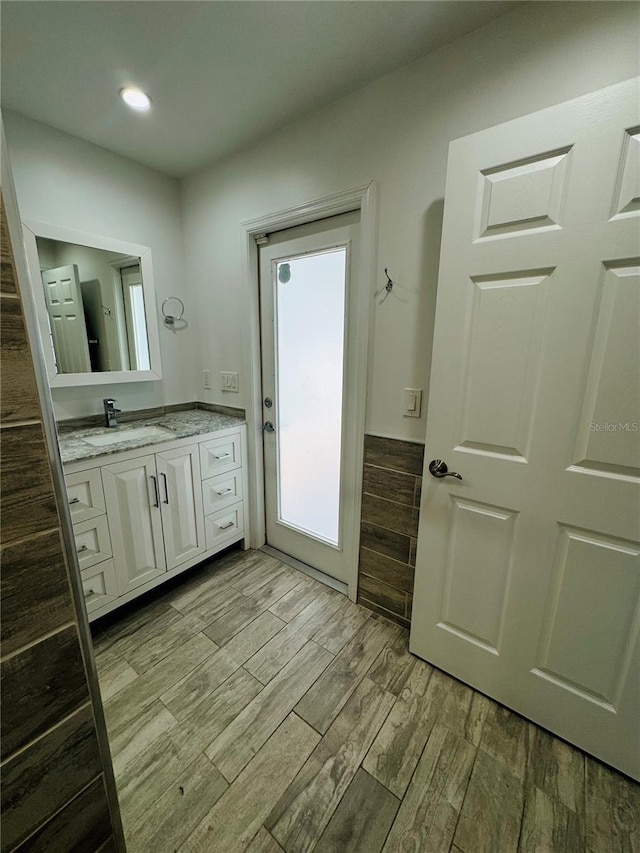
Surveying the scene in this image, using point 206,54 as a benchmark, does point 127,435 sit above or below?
below

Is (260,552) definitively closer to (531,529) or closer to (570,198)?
(531,529)

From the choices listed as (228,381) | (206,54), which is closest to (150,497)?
(228,381)

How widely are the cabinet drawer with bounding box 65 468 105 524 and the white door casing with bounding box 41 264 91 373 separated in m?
0.72

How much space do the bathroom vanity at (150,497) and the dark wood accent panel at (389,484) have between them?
94 centimetres

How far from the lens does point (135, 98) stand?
1514 millimetres

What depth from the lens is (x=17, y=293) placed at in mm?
481

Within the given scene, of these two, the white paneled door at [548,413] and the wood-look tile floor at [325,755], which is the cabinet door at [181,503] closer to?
the wood-look tile floor at [325,755]

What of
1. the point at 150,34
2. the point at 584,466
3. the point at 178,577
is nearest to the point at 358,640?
the point at 178,577

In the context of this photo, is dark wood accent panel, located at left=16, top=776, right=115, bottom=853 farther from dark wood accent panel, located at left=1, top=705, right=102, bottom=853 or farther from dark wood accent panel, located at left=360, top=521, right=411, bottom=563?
dark wood accent panel, located at left=360, top=521, right=411, bottom=563

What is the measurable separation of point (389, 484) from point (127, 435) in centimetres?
155

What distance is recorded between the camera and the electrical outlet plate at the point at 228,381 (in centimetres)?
224

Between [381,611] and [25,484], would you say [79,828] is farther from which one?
[381,611]

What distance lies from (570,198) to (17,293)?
54.1 inches

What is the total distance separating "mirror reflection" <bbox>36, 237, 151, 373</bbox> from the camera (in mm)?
1779
